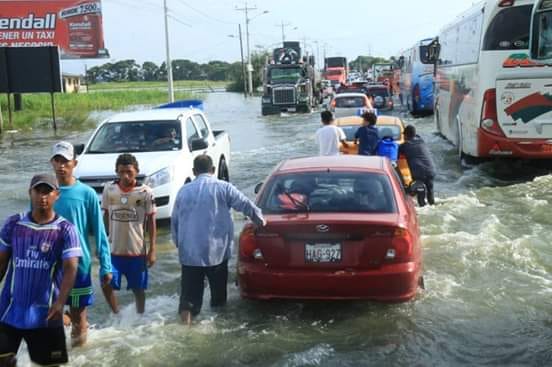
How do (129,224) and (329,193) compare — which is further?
(329,193)

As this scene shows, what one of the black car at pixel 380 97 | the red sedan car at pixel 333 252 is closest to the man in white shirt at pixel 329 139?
the red sedan car at pixel 333 252

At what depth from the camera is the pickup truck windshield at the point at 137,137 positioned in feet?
37.2

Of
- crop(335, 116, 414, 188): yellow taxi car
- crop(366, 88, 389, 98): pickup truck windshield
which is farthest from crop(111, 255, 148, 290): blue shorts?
crop(366, 88, 389, 98): pickup truck windshield

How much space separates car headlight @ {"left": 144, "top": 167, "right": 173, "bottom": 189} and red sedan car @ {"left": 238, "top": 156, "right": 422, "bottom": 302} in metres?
4.04

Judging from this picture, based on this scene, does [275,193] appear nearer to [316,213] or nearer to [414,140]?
[316,213]

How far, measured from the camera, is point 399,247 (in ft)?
20.3

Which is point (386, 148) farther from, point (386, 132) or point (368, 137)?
point (386, 132)

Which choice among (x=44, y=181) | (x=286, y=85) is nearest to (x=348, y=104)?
(x=286, y=85)

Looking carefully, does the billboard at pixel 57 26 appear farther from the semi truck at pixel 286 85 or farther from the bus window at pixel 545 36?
the bus window at pixel 545 36

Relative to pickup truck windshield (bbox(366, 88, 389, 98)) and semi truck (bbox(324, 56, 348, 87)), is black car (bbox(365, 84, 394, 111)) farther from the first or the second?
semi truck (bbox(324, 56, 348, 87))

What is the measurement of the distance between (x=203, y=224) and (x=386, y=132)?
8407 millimetres

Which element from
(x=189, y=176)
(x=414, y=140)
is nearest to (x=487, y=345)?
(x=414, y=140)

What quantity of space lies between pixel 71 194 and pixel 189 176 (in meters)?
5.65

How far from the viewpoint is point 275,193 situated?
269 inches
